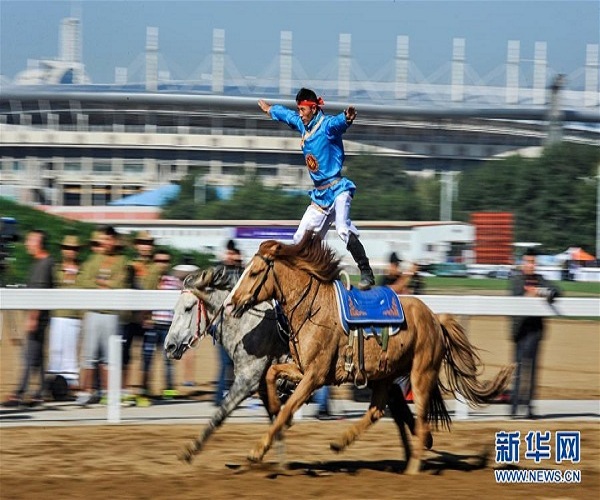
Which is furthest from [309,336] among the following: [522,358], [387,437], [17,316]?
[17,316]

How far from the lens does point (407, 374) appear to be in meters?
8.72

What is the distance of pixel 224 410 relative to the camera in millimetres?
8273

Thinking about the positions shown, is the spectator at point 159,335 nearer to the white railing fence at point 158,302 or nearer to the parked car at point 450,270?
the white railing fence at point 158,302

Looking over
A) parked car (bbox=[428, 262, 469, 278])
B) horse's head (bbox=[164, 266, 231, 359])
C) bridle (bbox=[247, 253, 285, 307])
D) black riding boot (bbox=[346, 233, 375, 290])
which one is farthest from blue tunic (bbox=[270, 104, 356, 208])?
parked car (bbox=[428, 262, 469, 278])

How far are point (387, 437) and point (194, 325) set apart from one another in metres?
2.59

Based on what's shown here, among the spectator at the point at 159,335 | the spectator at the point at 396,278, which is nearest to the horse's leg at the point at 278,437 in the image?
the spectator at the point at 159,335

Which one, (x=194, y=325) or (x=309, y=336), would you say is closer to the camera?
(x=309, y=336)

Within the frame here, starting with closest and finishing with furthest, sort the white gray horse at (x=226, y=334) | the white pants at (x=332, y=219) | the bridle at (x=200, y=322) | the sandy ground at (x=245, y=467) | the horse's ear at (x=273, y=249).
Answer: the sandy ground at (x=245, y=467) → the horse's ear at (x=273, y=249) → the white gray horse at (x=226, y=334) → the white pants at (x=332, y=219) → the bridle at (x=200, y=322)

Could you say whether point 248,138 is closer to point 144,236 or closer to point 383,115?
point 383,115

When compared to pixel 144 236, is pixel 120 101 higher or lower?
higher

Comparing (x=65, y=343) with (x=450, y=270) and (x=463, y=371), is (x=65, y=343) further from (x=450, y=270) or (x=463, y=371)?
(x=450, y=270)

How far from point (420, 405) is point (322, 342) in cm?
105

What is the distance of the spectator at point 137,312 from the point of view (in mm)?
11648

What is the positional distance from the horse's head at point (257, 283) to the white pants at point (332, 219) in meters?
0.59
